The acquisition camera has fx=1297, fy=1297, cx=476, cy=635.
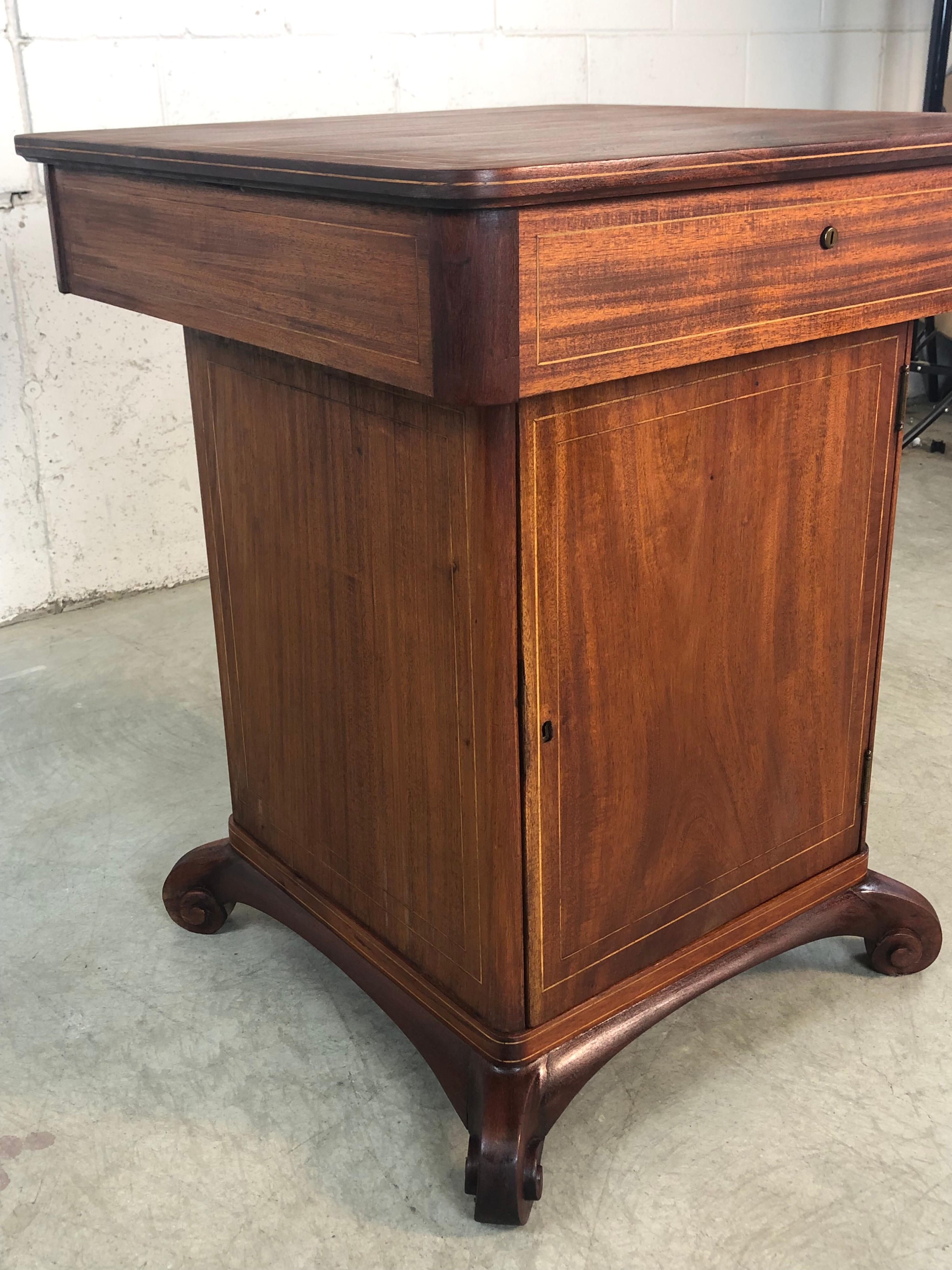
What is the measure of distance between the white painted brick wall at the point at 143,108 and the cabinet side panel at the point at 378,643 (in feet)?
4.70

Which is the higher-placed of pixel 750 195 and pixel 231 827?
pixel 750 195

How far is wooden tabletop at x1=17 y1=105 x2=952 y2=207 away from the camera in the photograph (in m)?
0.94

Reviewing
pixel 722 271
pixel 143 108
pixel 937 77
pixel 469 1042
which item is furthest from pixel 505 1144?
pixel 937 77

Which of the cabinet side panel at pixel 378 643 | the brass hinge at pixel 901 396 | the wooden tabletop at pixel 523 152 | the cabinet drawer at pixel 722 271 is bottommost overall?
the cabinet side panel at pixel 378 643

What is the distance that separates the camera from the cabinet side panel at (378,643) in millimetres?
1169

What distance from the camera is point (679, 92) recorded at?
368 cm

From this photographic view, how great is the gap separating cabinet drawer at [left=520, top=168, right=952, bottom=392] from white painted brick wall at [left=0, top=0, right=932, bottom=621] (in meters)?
2.02

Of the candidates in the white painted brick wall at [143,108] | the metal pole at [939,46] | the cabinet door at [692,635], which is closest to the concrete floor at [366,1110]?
the cabinet door at [692,635]

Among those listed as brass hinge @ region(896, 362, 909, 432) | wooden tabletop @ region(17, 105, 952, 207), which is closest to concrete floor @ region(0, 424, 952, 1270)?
brass hinge @ region(896, 362, 909, 432)

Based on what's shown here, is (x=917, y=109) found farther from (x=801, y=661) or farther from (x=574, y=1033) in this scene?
(x=574, y=1033)

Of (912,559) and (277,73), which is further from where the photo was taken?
(912,559)

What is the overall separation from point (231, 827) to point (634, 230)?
3.35 ft

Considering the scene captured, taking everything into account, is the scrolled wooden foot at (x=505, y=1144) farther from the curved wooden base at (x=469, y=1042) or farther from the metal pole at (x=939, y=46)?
the metal pole at (x=939, y=46)

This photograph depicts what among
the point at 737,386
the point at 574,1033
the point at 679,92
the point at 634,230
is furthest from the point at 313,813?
the point at 679,92
